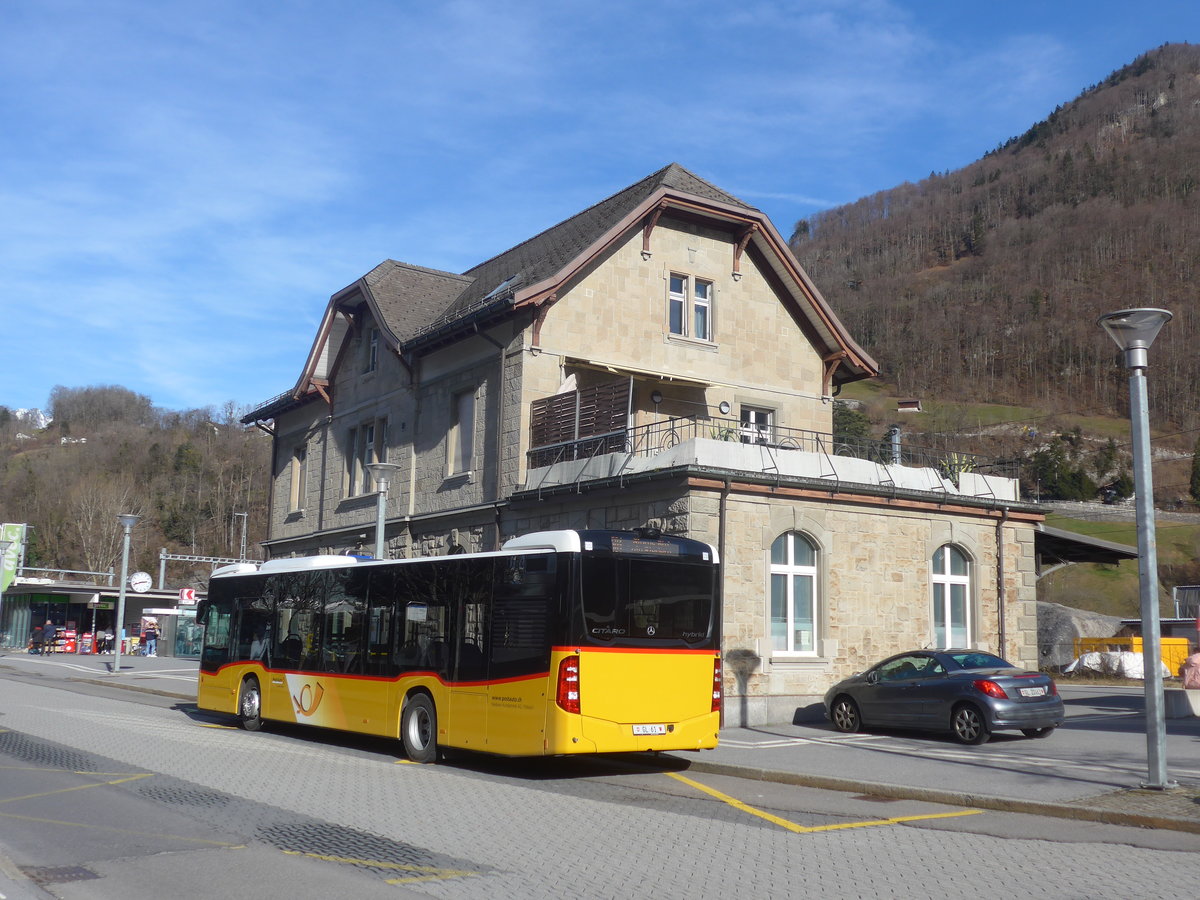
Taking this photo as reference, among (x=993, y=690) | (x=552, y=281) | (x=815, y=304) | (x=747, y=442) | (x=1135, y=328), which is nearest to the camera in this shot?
(x=1135, y=328)

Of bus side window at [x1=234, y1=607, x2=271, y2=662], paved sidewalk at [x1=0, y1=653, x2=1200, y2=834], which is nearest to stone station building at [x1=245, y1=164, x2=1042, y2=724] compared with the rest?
paved sidewalk at [x1=0, y1=653, x2=1200, y2=834]

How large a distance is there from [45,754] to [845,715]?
11793mm

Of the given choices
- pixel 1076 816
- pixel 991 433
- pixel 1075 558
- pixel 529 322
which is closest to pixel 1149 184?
pixel 991 433

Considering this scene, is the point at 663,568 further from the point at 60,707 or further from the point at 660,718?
the point at 60,707

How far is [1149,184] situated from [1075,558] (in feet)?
501

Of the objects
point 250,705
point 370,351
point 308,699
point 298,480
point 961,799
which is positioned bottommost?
point 961,799

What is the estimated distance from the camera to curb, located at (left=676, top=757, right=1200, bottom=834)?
32.9 ft

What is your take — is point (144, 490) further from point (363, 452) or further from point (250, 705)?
point (250, 705)

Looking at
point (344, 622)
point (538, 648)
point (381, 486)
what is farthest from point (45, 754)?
point (381, 486)

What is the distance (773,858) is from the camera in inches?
343

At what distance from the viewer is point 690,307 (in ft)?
85.7

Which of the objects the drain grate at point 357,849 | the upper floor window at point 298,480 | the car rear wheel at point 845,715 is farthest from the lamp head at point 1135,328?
the upper floor window at point 298,480

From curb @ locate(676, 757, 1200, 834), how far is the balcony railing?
7.39 m

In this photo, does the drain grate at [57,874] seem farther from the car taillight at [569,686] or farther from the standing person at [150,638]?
the standing person at [150,638]
